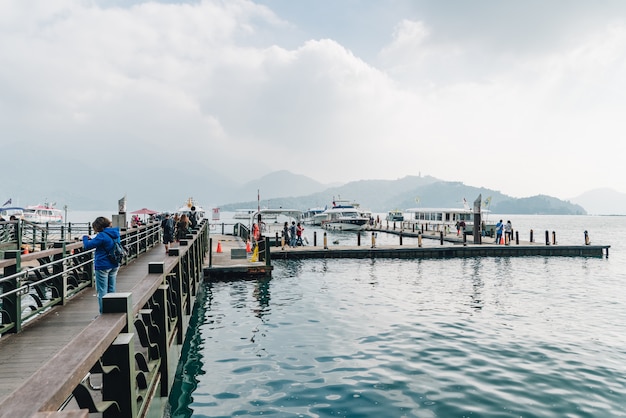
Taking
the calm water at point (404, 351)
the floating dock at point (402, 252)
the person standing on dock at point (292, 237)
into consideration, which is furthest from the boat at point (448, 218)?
the calm water at point (404, 351)

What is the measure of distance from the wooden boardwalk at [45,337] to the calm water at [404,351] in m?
2.56

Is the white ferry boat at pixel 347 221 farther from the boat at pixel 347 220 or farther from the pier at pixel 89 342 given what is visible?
the pier at pixel 89 342

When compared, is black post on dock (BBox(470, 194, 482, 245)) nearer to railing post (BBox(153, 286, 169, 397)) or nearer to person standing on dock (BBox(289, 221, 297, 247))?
person standing on dock (BBox(289, 221, 297, 247))

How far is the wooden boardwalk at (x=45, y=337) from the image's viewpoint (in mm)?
5023

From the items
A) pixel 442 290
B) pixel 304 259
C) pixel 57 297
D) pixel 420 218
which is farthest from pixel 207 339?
pixel 420 218

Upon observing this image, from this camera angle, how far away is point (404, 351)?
1101 centimetres

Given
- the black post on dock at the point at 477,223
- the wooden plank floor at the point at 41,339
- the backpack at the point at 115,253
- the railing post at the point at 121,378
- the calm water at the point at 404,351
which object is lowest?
the calm water at the point at 404,351

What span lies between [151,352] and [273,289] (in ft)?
44.6

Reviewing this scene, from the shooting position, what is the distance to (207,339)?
12.3 metres

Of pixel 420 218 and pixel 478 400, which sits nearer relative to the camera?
pixel 478 400

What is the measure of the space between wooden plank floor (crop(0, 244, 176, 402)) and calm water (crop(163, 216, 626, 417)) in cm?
255

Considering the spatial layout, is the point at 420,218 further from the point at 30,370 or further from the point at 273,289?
the point at 30,370

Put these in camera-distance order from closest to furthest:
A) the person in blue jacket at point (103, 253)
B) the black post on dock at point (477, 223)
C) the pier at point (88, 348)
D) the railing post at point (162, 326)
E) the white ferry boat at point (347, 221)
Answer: the pier at point (88, 348) < the railing post at point (162, 326) < the person in blue jacket at point (103, 253) < the black post on dock at point (477, 223) < the white ferry boat at point (347, 221)

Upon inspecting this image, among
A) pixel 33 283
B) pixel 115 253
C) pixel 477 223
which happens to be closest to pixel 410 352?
Answer: pixel 115 253
